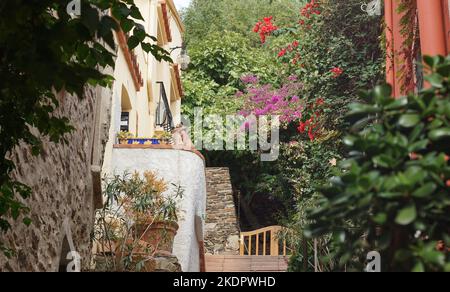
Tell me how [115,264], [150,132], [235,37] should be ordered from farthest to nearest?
[235,37]
[150,132]
[115,264]

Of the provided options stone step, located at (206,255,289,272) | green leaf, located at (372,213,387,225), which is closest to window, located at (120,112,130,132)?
stone step, located at (206,255,289,272)

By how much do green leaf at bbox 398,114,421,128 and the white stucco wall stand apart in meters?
10.0

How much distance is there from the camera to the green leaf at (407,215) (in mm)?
2713

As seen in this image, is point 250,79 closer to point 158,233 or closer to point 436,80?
point 158,233

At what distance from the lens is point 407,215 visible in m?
2.73

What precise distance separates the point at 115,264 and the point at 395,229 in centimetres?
750

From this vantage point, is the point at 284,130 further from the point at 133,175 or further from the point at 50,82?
the point at 50,82

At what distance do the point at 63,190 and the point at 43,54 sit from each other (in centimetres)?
435

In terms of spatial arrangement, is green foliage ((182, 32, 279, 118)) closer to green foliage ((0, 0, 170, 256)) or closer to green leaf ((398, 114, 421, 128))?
green foliage ((0, 0, 170, 256))

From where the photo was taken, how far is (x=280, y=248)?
862 inches

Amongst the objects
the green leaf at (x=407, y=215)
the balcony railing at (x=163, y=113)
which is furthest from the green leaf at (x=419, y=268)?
the balcony railing at (x=163, y=113)

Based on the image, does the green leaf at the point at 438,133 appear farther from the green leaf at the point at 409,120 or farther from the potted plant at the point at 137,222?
the potted plant at the point at 137,222

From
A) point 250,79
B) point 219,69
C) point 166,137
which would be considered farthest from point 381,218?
point 219,69

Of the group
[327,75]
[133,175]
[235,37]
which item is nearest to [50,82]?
[133,175]
